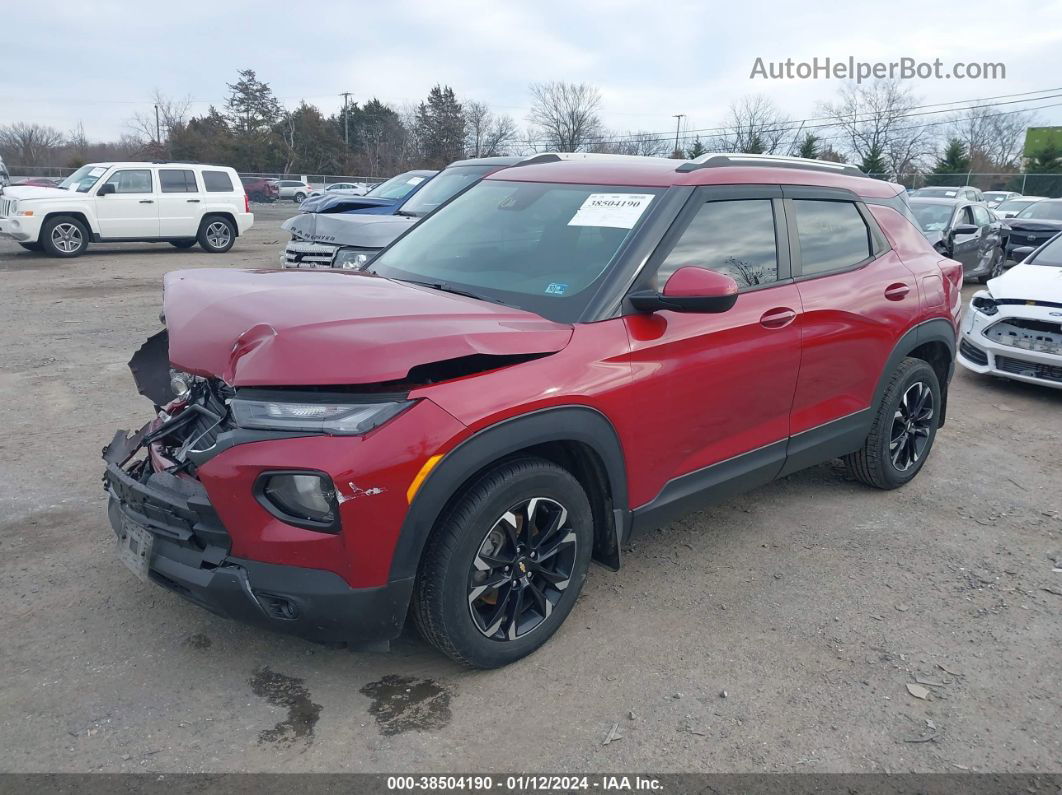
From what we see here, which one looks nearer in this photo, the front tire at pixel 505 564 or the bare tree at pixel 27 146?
the front tire at pixel 505 564

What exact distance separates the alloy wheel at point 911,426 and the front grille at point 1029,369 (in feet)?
8.93

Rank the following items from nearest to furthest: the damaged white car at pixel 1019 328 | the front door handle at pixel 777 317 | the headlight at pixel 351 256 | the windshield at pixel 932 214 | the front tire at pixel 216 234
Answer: the front door handle at pixel 777 317 → the damaged white car at pixel 1019 328 → the headlight at pixel 351 256 → the windshield at pixel 932 214 → the front tire at pixel 216 234

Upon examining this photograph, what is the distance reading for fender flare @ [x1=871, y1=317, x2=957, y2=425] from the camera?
14.8 feet

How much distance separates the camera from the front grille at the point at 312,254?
9328mm

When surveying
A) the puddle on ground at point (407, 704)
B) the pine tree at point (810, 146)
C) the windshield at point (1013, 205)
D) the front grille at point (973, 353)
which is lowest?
the puddle on ground at point (407, 704)

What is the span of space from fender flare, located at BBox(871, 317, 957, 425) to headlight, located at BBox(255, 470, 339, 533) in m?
3.23

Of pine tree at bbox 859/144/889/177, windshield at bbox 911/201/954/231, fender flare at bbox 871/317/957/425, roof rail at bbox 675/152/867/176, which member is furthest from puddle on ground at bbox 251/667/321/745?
pine tree at bbox 859/144/889/177

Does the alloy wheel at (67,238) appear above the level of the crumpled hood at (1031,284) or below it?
above

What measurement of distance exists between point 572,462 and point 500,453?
54 cm

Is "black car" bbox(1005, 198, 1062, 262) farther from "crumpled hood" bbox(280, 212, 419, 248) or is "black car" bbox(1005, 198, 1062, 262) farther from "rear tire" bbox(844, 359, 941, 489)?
"rear tire" bbox(844, 359, 941, 489)

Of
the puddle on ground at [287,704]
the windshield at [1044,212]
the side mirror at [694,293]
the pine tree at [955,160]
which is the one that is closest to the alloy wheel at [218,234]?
the puddle on ground at [287,704]

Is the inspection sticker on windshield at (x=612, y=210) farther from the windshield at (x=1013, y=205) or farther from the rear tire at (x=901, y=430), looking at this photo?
the windshield at (x=1013, y=205)

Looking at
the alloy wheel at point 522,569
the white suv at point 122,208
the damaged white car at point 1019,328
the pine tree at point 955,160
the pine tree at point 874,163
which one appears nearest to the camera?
the alloy wheel at point 522,569

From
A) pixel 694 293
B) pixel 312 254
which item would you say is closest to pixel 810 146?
pixel 312 254
